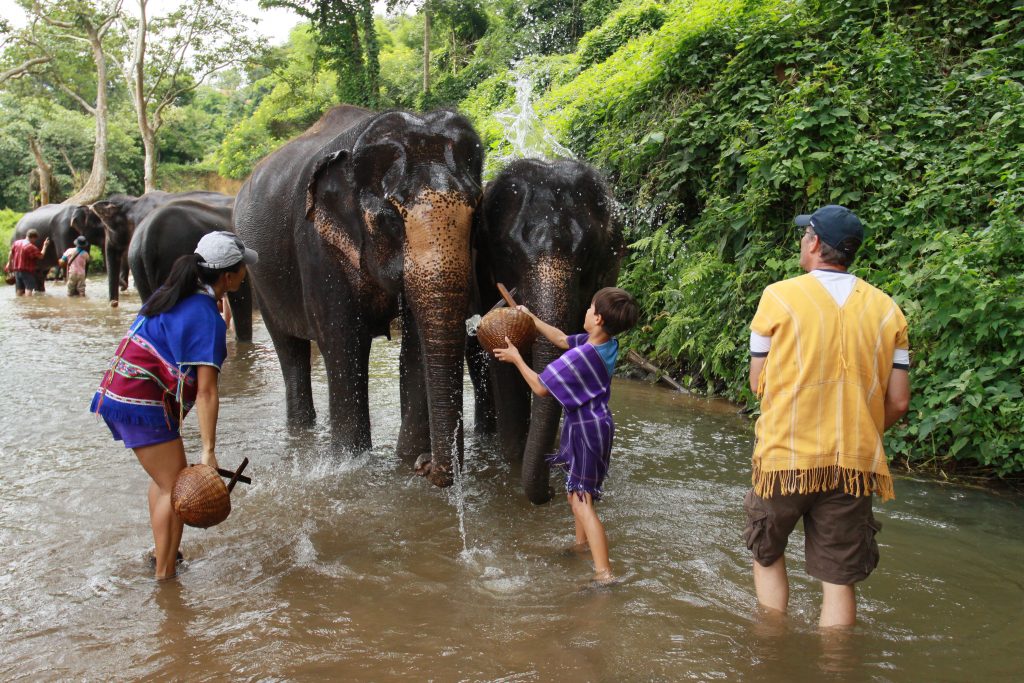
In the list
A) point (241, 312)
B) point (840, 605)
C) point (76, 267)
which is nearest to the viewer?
point (840, 605)

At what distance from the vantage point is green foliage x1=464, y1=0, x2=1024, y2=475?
578 cm

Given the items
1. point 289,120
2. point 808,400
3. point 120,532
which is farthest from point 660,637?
point 289,120

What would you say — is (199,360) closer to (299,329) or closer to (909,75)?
(299,329)

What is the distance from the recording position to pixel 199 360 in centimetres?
Answer: 395

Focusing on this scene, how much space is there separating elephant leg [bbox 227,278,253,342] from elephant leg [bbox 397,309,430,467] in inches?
287

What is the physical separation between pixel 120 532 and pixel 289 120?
3530 centimetres

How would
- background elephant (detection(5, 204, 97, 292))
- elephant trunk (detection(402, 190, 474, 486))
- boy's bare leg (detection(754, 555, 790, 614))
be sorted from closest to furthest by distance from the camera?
boy's bare leg (detection(754, 555, 790, 614))
elephant trunk (detection(402, 190, 474, 486))
background elephant (detection(5, 204, 97, 292))

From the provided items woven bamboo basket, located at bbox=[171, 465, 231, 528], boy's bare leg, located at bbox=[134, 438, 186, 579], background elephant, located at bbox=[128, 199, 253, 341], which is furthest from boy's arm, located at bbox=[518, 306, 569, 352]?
background elephant, located at bbox=[128, 199, 253, 341]

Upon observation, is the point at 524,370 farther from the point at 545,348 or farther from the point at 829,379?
the point at 829,379

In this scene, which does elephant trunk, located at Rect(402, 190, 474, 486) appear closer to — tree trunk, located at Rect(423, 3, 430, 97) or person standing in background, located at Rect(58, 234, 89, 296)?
person standing in background, located at Rect(58, 234, 89, 296)

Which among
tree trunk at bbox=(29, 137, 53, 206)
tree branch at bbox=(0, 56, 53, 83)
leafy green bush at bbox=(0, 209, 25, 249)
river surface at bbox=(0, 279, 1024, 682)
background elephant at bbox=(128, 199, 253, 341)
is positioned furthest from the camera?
tree trunk at bbox=(29, 137, 53, 206)

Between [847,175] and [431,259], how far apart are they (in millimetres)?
4178

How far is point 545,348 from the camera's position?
508cm

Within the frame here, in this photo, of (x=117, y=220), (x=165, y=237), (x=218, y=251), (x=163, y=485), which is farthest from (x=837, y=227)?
(x=117, y=220)
